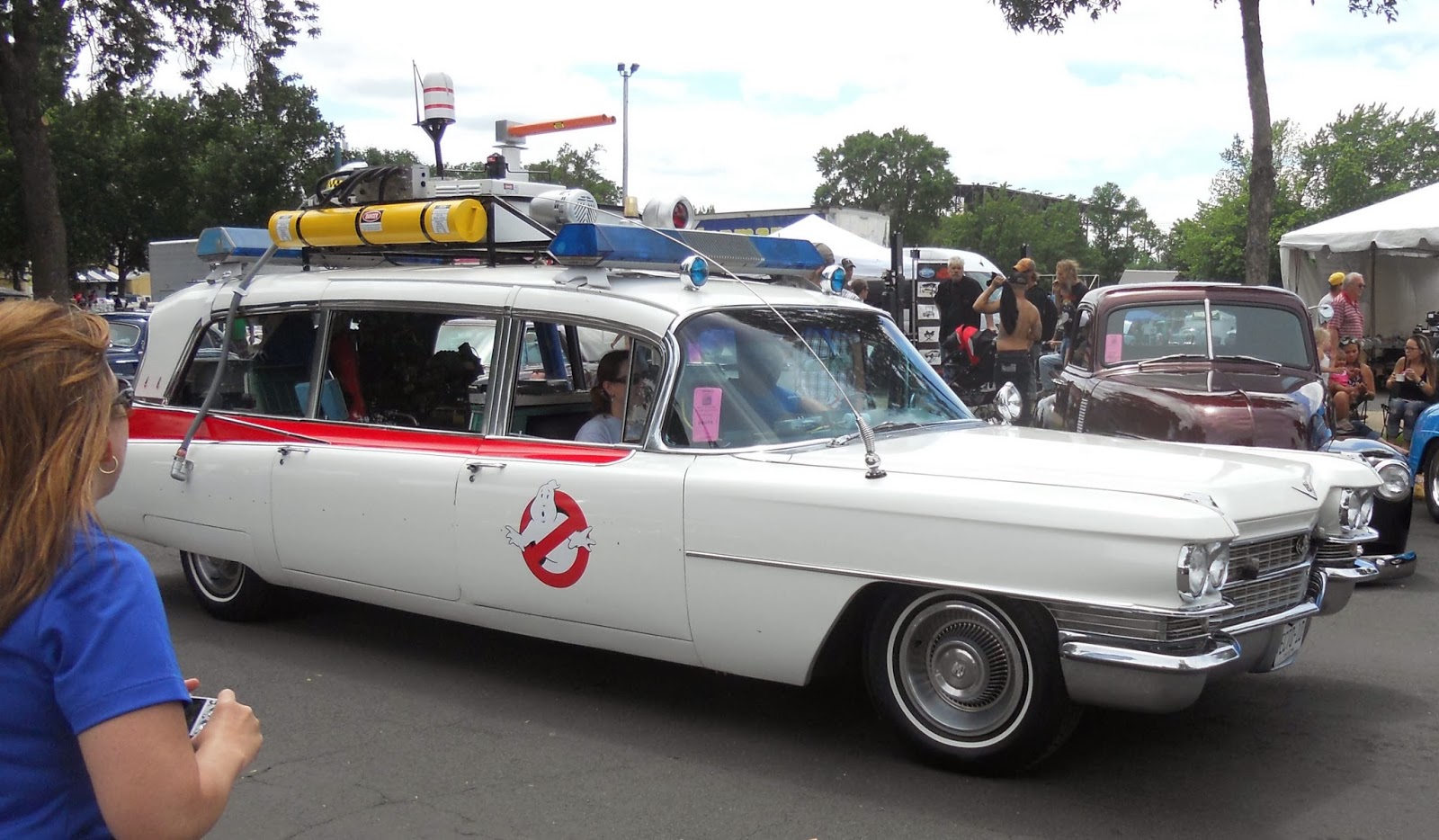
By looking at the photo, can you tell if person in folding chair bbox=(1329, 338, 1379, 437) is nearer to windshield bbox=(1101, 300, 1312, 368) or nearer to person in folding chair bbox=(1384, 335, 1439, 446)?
person in folding chair bbox=(1384, 335, 1439, 446)

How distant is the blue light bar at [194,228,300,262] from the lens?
271 inches

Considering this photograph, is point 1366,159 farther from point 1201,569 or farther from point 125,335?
point 1201,569

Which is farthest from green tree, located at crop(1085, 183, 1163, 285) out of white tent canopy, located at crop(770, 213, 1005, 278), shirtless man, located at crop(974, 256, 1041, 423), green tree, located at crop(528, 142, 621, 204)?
shirtless man, located at crop(974, 256, 1041, 423)

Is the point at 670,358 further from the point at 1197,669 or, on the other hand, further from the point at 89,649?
the point at 89,649

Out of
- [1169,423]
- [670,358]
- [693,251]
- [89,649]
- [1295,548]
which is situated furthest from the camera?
[1169,423]

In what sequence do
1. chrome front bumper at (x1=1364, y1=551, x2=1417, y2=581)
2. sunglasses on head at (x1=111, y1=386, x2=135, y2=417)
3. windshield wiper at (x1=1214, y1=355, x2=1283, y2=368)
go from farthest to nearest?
windshield wiper at (x1=1214, y1=355, x2=1283, y2=368) < chrome front bumper at (x1=1364, y1=551, x2=1417, y2=581) < sunglasses on head at (x1=111, y1=386, x2=135, y2=417)

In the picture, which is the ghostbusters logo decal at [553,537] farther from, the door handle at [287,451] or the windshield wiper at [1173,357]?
the windshield wiper at [1173,357]

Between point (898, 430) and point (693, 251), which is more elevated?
point (693, 251)

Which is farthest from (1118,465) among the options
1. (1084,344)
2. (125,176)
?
(125,176)

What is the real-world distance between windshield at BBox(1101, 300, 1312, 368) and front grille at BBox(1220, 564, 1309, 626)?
15.7ft

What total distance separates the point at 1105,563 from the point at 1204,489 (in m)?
0.50

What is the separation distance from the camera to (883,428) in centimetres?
523

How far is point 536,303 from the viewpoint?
18.1ft

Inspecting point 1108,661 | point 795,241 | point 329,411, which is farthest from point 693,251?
point 1108,661
